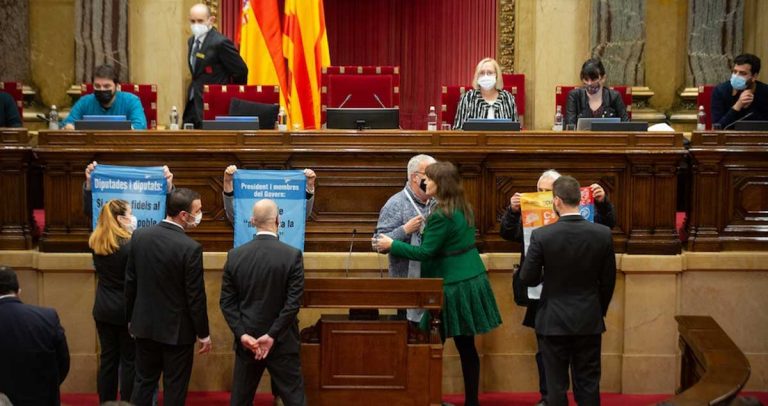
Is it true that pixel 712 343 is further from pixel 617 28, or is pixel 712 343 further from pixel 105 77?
pixel 617 28

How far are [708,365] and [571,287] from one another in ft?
3.55

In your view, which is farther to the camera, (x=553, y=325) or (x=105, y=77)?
(x=105, y=77)

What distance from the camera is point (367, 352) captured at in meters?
Result: 6.94

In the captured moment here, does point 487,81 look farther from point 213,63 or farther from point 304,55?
point 304,55

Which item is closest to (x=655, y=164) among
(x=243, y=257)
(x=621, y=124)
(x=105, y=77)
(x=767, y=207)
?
(x=621, y=124)

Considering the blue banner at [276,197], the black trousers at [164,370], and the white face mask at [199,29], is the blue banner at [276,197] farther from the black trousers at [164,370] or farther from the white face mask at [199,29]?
the white face mask at [199,29]

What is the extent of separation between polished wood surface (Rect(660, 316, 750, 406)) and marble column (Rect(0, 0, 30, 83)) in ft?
23.0

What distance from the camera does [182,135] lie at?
309 inches

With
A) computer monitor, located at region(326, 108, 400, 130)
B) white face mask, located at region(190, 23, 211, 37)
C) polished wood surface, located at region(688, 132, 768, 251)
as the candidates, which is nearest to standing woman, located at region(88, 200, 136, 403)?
computer monitor, located at region(326, 108, 400, 130)

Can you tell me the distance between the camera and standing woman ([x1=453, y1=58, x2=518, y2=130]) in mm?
8766

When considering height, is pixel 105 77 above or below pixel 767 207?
above

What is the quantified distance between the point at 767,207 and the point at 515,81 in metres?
3.37

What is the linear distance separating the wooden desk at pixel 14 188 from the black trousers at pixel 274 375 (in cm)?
228

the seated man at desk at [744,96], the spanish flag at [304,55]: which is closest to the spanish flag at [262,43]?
the spanish flag at [304,55]
